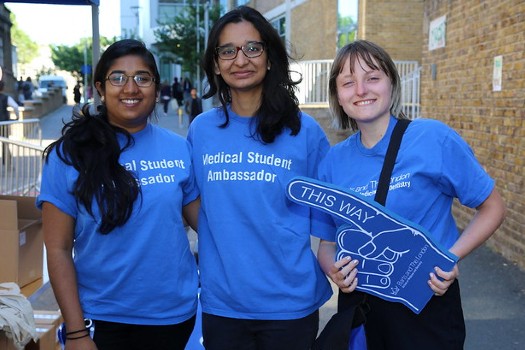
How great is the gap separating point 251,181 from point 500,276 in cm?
458

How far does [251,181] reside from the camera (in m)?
2.67

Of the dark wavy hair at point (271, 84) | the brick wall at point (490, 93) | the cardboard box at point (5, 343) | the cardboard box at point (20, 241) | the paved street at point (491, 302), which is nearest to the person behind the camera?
the dark wavy hair at point (271, 84)

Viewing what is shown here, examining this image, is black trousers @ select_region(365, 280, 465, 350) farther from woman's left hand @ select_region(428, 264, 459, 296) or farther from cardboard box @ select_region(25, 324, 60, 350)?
cardboard box @ select_region(25, 324, 60, 350)

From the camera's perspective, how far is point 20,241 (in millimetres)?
4254

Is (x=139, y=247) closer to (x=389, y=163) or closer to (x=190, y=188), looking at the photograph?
(x=190, y=188)

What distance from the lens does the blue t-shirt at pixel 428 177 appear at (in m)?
2.41

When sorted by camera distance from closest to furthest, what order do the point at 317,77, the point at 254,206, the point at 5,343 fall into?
the point at 254,206 < the point at 5,343 < the point at 317,77

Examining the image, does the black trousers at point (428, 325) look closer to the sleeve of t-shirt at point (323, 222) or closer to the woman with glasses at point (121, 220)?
the sleeve of t-shirt at point (323, 222)

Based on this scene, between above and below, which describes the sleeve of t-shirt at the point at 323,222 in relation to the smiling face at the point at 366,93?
below

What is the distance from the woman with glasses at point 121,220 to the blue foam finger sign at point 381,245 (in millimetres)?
606

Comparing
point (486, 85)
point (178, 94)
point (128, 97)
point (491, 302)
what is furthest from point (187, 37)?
point (128, 97)

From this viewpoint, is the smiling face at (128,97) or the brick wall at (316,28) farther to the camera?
the brick wall at (316,28)

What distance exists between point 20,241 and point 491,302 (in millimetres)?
3875

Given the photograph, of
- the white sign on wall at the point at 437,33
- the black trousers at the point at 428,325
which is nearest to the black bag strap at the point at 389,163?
the black trousers at the point at 428,325
